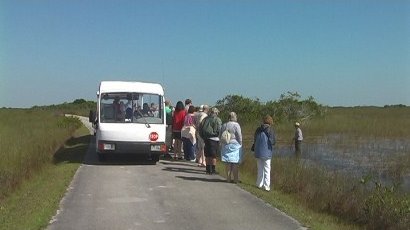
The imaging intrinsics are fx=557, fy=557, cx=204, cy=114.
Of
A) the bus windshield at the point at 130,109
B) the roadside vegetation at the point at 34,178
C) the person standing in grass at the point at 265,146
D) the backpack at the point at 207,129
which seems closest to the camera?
the roadside vegetation at the point at 34,178

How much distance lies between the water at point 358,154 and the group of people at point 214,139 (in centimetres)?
495

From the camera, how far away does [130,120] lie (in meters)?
16.0

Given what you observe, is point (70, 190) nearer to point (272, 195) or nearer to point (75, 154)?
point (272, 195)

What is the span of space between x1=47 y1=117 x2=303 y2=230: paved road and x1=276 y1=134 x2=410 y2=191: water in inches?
250

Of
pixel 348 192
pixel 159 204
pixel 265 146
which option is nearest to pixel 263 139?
pixel 265 146

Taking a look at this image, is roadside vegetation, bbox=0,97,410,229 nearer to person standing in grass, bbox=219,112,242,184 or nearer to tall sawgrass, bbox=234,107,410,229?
tall sawgrass, bbox=234,107,410,229

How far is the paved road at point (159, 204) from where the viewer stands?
8.76m

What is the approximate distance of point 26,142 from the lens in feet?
69.3

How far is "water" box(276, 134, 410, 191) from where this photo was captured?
19.2m

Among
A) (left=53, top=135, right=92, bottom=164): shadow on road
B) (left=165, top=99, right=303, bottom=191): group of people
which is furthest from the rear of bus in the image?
(left=53, top=135, right=92, bottom=164): shadow on road

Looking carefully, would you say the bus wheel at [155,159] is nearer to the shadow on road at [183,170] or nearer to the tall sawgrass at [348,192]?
the shadow on road at [183,170]

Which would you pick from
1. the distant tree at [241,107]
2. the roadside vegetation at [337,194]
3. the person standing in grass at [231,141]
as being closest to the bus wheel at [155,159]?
the roadside vegetation at [337,194]

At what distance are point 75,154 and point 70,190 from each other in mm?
7696

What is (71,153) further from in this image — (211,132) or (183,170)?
(211,132)
